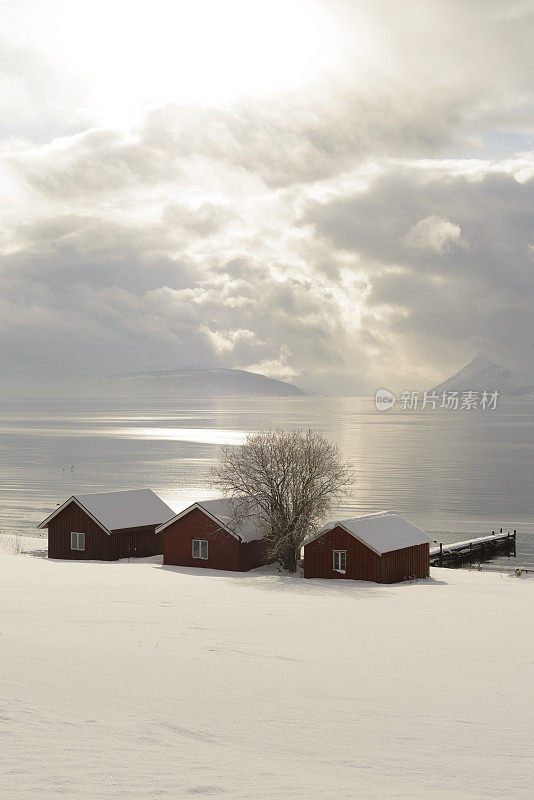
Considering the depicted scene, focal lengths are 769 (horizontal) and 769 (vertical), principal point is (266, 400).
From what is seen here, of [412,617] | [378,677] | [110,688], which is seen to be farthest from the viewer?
[412,617]

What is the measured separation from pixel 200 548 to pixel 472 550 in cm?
2609

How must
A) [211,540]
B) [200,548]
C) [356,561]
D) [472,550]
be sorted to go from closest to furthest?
[356,561] < [211,540] < [200,548] < [472,550]

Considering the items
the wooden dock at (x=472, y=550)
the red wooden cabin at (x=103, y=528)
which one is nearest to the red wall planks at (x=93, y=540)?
the red wooden cabin at (x=103, y=528)

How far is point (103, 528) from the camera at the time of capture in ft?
168

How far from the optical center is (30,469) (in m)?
128

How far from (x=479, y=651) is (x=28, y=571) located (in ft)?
83.4

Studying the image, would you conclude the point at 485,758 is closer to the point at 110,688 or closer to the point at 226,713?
the point at 226,713

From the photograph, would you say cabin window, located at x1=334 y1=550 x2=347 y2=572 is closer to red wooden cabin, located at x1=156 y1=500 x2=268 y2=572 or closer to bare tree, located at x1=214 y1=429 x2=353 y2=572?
bare tree, located at x1=214 y1=429 x2=353 y2=572

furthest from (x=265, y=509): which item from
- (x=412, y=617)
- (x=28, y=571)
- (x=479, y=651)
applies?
(x=479, y=651)

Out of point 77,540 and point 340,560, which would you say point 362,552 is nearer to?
point 340,560

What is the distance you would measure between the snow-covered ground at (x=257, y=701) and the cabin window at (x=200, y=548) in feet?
59.5

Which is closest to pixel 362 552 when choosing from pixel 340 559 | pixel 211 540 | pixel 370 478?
pixel 340 559

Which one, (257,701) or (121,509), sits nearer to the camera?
(257,701)

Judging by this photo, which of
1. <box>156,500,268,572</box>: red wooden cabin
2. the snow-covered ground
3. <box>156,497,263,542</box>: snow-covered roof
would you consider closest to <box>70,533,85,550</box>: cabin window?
<box>156,500,268,572</box>: red wooden cabin
